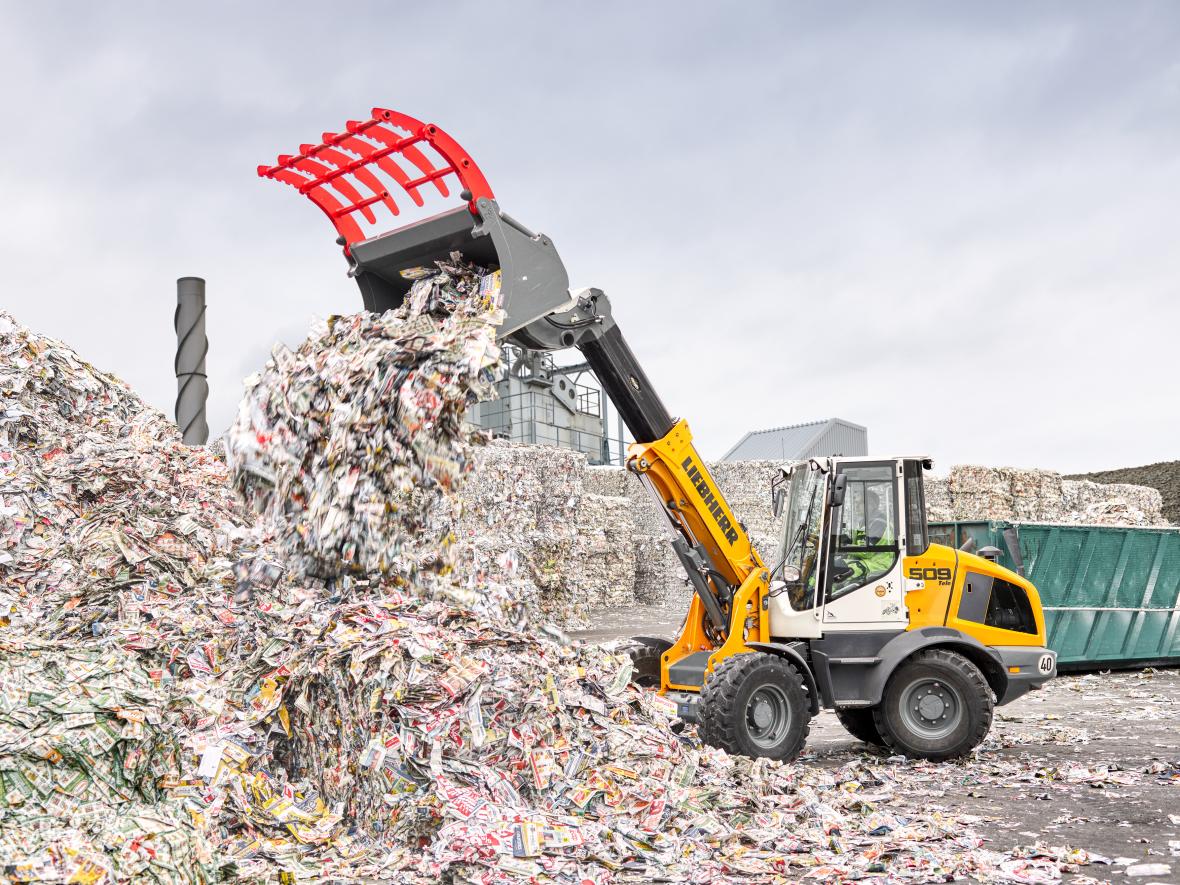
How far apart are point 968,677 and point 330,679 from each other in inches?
195

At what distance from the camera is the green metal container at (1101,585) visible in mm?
13031

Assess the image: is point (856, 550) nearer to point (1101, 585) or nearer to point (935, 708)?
point (935, 708)

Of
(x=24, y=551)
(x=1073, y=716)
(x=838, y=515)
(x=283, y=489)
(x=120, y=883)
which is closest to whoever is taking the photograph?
(x=120, y=883)

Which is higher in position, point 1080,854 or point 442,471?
point 442,471

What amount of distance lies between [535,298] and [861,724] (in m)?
4.59

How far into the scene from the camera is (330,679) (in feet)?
17.7

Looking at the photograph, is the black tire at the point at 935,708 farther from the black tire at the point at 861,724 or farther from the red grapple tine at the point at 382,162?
the red grapple tine at the point at 382,162

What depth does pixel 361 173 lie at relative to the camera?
6543 mm

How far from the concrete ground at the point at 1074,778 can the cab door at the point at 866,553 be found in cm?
110

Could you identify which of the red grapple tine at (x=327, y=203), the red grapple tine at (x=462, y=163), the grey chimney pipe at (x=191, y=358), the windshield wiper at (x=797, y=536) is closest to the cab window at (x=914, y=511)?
the windshield wiper at (x=797, y=536)

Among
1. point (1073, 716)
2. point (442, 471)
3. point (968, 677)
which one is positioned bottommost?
point (1073, 716)

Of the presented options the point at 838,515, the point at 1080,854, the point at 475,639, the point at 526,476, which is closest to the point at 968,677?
the point at 838,515

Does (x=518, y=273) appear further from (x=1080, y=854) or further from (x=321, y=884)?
(x=1080, y=854)

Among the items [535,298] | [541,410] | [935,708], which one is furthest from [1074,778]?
[541,410]
